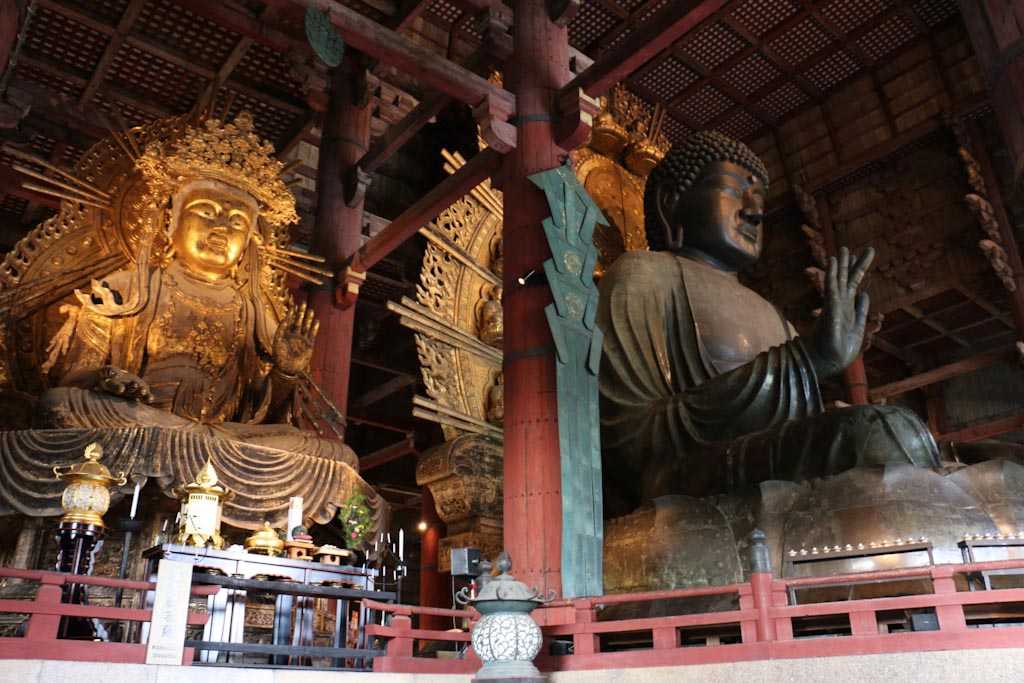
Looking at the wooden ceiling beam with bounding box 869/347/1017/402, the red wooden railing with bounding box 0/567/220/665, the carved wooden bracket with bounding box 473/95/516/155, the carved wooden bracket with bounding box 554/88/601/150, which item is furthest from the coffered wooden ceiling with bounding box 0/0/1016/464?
the red wooden railing with bounding box 0/567/220/665

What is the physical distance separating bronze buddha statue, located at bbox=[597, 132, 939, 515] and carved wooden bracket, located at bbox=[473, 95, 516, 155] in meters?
1.09

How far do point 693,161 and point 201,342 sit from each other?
333 centimetres

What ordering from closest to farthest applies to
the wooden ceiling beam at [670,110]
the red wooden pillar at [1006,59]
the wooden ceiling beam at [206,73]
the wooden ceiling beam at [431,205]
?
the red wooden pillar at [1006,59] → the wooden ceiling beam at [431,205] → the wooden ceiling beam at [206,73] → the wooden ceiling beam at [670,110]

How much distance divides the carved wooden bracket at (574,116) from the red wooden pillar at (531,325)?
0.05 metres

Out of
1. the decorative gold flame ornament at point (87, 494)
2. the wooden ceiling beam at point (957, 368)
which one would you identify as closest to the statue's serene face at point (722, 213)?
the wooden ceiling beam at point (957, 368)

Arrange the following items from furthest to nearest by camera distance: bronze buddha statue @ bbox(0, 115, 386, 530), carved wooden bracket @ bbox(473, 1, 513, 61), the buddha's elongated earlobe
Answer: the buddha's elongated earlobe
carved wooden bracket @ bbox(473, 1, 513, 61)
bronze buddha statue @ bbox(0, 115, 386, 530)

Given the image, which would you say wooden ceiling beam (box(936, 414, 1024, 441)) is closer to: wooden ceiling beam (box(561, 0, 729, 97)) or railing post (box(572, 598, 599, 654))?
wooden ceiling beam (box(561, 0, 729, 97))

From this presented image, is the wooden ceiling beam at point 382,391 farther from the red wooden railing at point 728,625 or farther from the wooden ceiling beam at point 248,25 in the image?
the red wooden railing at point 728,625

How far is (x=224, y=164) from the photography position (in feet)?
18.7

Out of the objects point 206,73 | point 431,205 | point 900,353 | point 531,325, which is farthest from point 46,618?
point 900,353

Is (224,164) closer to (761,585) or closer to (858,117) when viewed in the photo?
(761,585)

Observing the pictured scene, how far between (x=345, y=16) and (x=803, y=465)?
3.15 metres

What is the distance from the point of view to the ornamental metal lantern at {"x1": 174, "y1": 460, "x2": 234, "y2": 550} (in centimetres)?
340

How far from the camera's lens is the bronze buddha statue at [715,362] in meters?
3.81
